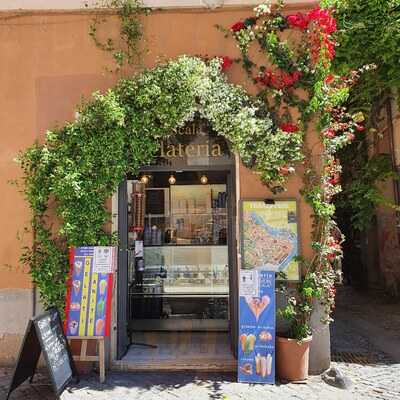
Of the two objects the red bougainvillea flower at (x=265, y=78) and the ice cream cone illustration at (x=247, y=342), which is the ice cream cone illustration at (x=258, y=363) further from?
the red bougainvillea flower at (x=265, y=78)

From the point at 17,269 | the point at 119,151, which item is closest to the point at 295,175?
the point at 119,151

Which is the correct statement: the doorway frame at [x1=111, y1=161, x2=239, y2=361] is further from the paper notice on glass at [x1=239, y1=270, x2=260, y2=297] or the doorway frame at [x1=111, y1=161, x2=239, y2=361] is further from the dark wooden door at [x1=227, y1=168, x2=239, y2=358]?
the paper notice on glass at [x1=239, y1=270, x2=260, y2=297]

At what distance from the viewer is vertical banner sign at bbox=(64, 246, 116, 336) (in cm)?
526

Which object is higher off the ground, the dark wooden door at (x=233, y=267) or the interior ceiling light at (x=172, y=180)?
the interior ceiling light at (x=172, y=180)

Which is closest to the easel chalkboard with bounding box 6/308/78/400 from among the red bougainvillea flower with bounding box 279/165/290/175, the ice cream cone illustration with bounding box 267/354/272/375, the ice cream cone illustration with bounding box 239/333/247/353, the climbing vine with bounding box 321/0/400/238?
the ice cream cone illustration with bounding box 239/333/247/353

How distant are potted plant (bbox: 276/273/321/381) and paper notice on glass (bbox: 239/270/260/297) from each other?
40 centimetres

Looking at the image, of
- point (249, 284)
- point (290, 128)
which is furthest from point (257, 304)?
point (290, 128)

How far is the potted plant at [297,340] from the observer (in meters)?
5.19

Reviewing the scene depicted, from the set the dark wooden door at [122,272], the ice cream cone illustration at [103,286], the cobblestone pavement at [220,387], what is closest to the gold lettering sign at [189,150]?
the dark wooden door at [122,272]

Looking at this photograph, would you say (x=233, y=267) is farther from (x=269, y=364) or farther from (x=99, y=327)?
(x=99, y=327)

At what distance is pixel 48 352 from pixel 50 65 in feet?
12.6

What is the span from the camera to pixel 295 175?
5.77 m

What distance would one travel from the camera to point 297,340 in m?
5.20

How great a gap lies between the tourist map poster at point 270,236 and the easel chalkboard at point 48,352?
7.77ft
